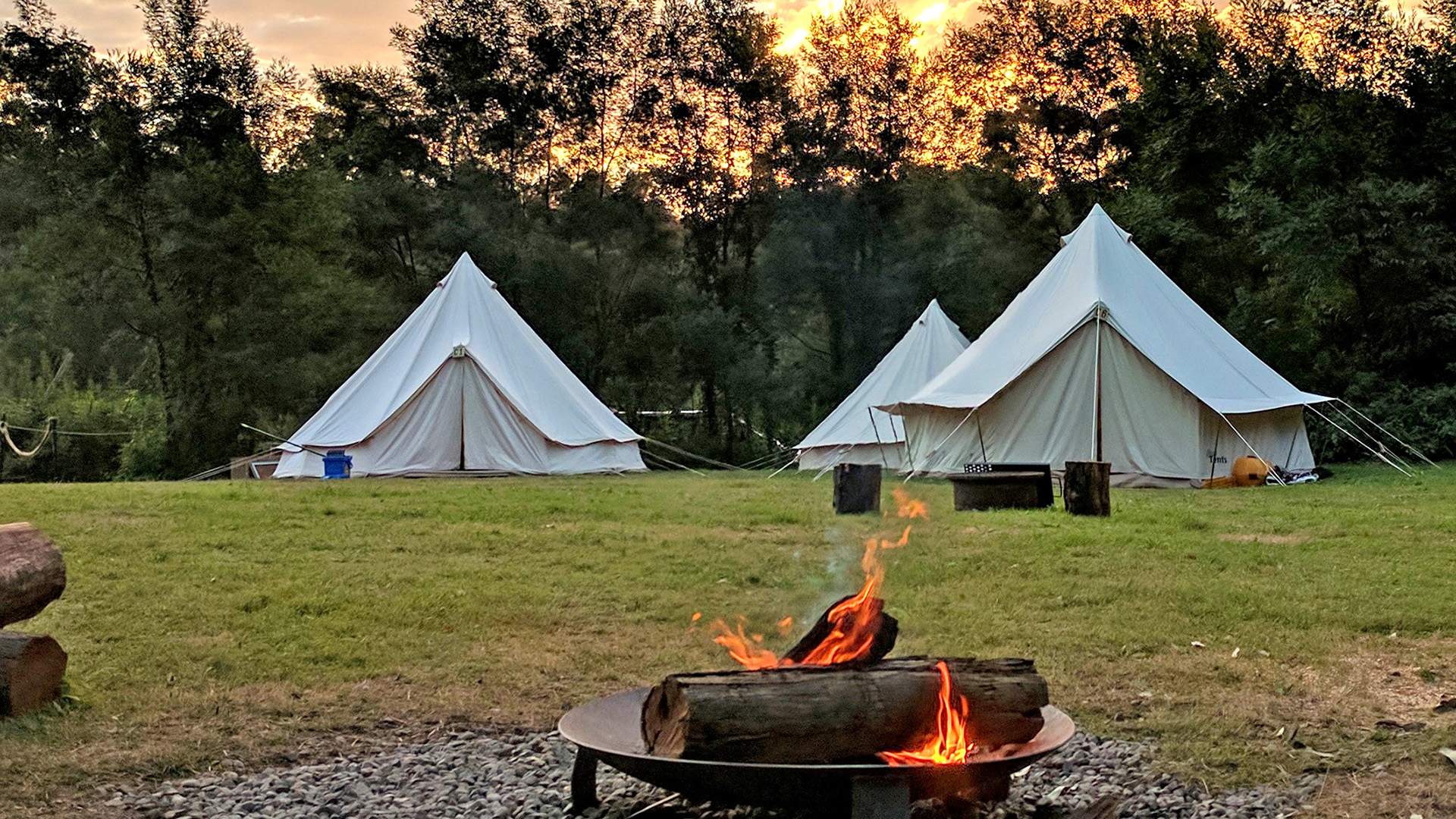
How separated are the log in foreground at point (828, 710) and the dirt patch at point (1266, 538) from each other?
6002mm

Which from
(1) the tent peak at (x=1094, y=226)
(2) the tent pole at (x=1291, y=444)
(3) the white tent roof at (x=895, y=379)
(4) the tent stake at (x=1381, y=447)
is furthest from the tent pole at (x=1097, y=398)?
(3) the white tent roof at (x=895, y=379)

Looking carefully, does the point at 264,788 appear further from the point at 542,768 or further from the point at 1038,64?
the point at 1038,64

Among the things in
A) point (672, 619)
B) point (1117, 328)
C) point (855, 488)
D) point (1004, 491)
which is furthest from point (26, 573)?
point (1117, 328)

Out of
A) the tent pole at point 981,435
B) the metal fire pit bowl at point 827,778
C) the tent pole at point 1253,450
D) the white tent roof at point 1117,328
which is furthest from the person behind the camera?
the tent pole at point 981,435

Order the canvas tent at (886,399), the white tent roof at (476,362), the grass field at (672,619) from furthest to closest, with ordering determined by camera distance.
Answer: the canvas tent at (886,399) → the white tent roof at (476,362) → the grass field at (672,619)

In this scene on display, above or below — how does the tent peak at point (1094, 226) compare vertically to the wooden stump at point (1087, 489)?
above

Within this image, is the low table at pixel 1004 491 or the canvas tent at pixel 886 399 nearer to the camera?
the low table at pixel 1004 491

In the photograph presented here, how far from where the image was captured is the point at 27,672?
13.7 ft

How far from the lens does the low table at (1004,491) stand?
11188mm

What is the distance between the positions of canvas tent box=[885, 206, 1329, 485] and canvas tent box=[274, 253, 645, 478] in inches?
204

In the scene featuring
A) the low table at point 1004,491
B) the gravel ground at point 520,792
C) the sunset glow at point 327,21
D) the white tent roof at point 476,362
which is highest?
the sunset glow at point 327,21

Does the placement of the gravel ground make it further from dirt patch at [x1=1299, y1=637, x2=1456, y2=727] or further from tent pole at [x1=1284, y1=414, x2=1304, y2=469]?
tent pole at [x1=1284, y1=414, x2=1304, y2=469]

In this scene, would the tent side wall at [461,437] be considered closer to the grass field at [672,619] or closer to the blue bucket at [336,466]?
the blue bucket at [336,466]

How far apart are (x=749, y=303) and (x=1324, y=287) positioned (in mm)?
11838
